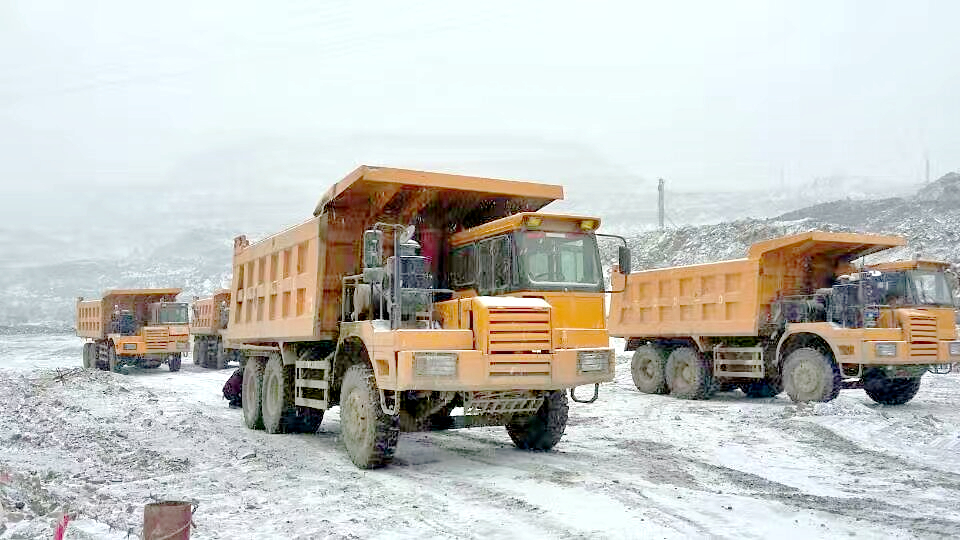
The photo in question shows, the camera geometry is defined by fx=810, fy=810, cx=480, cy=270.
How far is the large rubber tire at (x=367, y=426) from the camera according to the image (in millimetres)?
8242

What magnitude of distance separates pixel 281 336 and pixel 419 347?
3676 millimetres

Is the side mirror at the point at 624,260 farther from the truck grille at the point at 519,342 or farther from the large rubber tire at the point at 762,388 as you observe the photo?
the large rubber tire at the point at 762,388

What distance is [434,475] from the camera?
8148mm

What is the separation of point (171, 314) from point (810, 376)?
21443mm

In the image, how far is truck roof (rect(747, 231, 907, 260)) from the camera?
13.9 meters

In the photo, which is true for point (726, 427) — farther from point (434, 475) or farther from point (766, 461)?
point (434, 475)

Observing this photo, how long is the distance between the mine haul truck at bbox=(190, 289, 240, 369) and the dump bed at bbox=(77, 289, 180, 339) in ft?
5.64

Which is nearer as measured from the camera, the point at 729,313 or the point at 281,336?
the point at 281,336

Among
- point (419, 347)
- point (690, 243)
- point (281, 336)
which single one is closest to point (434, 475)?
point (419, 347)

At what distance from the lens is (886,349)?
13.0 meters

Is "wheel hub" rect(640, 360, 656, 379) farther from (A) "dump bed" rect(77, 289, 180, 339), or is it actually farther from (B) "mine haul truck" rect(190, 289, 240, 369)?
(A) "dump bed" rect(77, 289, 180, 339)

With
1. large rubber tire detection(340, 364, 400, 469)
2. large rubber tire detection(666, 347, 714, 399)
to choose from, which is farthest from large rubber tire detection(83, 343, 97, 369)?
large rubber tire detection(340, 364, 400, 469)

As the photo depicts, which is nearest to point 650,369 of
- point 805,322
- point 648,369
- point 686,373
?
point 648,369

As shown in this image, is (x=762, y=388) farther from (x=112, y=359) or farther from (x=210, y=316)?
(x=210, y=316)
